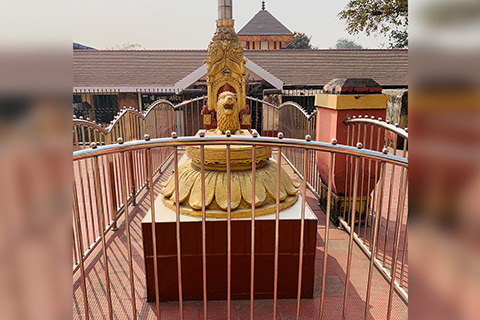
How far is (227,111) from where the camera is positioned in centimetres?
335

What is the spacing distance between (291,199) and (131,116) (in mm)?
3103

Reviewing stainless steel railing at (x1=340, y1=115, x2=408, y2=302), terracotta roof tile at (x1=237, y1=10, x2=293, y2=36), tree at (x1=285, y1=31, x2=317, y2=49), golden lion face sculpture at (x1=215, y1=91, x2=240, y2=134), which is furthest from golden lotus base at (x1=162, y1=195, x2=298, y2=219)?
tree at (x1=285, y1=31, x2=317, y2=49)

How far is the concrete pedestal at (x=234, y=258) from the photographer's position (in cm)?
260

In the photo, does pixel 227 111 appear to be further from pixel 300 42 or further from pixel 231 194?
pixel 300 42

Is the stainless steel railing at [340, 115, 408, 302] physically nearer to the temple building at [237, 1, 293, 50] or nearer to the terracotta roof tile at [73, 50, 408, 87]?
the terracotta roof tile at [73, 50, 408, 87]

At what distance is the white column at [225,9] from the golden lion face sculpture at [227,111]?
1.24 metres

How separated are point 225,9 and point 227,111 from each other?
155 centimetres

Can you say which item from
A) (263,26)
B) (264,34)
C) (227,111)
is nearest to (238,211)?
(227,111)

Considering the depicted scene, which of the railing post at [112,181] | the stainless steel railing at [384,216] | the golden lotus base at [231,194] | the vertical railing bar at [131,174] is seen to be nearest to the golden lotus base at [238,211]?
the golden lotus base at [231,194]
